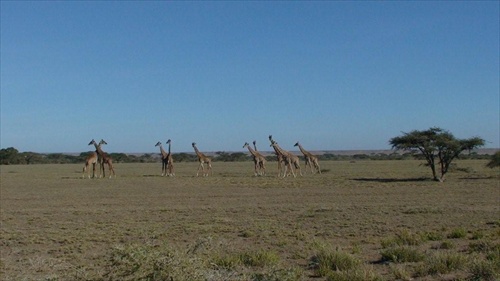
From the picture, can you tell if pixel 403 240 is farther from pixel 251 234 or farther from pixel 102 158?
pixel 102 158

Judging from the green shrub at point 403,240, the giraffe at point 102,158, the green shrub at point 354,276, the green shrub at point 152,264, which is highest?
the giraffe at point 102,158

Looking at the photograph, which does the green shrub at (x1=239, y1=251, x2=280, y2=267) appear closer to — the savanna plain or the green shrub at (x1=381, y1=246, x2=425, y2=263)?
the savanna plain

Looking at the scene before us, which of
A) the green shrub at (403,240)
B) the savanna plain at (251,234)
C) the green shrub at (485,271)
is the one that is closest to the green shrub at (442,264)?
the savanna plain at (251,234)

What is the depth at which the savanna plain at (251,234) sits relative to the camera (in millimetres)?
8211

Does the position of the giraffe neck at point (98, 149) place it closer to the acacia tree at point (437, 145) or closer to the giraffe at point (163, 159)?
the giraffe at point (163, 159)

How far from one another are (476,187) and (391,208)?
33.0ft

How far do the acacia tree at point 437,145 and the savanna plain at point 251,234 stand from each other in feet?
19.5

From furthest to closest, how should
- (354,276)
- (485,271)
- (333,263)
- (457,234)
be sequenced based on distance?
(457,234), (333,263), (354,276), (485,271)

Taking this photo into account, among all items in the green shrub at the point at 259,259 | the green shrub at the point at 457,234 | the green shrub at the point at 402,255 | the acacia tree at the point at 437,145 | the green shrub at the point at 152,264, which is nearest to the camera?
the green shrub at the point at 152,264

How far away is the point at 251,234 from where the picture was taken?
516 inches

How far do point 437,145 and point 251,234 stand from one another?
21.1 metres

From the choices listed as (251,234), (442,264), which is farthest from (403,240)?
(251,234)

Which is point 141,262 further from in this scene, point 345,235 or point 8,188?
point 8,188

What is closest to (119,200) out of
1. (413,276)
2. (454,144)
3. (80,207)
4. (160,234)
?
(80,207)
